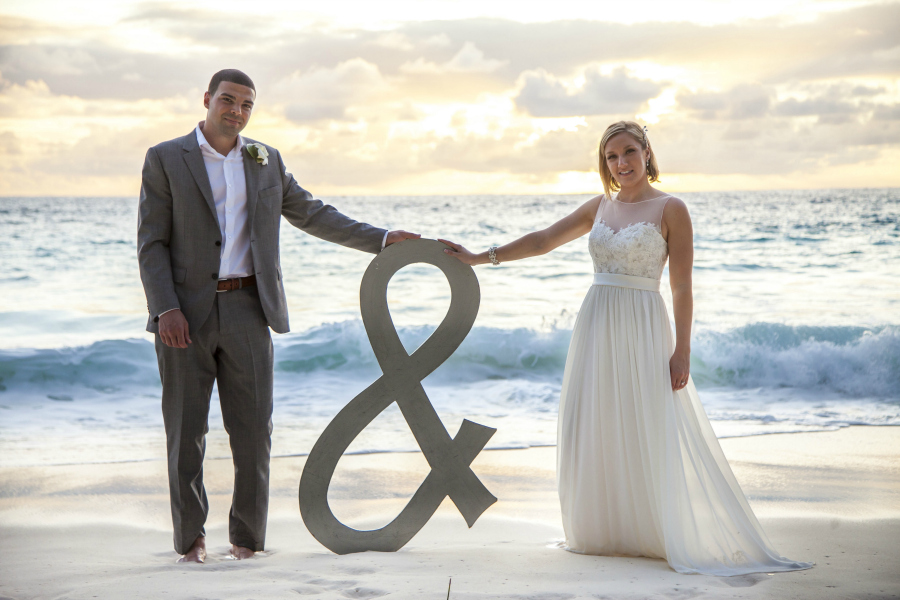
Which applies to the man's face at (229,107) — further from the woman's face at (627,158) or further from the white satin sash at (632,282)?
the white satin sash at (632,282)

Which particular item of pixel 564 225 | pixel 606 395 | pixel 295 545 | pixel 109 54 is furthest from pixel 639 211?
pixel 109 54

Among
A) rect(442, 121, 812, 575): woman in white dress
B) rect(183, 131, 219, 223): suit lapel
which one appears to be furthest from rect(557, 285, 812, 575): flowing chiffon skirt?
rect(183, 131, 219, 223): suit lapel

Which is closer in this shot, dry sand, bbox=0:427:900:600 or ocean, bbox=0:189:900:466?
dry sand, bbox=0:427:900:600

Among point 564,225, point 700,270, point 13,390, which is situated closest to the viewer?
point 564,225

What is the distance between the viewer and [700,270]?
15.7 meters

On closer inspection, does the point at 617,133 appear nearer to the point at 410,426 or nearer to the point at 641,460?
the point at 641,460

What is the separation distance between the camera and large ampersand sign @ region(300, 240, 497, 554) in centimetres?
337

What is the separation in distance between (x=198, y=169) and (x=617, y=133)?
6.05ft

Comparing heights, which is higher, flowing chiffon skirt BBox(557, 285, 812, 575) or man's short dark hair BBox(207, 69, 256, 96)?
man's short dark hair BBox(207, 69, 256, 96)

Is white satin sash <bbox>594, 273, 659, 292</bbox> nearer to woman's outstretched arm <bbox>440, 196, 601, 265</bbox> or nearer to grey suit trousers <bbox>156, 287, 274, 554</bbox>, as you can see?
woman's outstretched arm <bbox>440, 196, 601, 265</bbox>

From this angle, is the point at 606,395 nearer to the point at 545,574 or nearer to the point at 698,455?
the point at 698,455

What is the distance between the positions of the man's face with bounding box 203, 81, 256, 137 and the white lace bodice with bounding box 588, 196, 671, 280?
5.38 feet

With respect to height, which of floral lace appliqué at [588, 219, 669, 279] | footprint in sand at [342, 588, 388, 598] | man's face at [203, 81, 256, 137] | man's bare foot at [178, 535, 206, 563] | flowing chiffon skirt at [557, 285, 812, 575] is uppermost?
man's face at [203, 81, 256, 137]

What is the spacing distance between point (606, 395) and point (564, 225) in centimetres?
83
